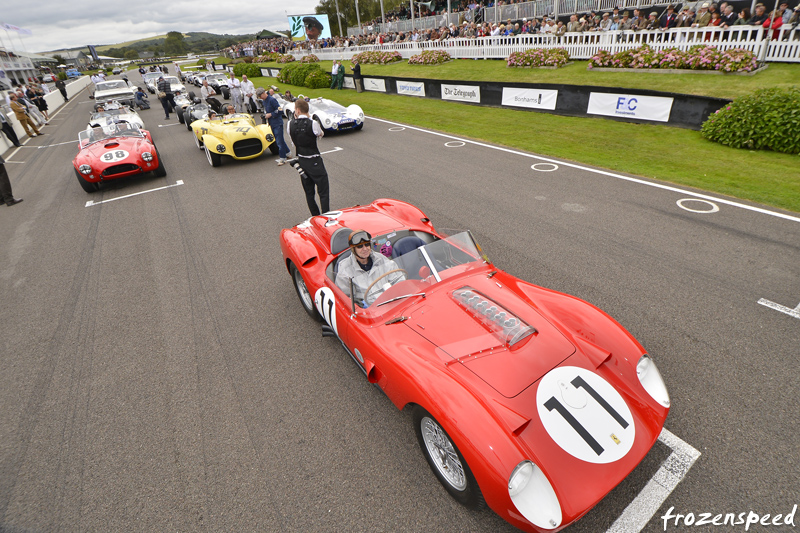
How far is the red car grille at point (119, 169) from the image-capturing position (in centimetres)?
977

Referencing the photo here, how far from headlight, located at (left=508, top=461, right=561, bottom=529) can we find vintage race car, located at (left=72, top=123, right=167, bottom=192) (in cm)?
1129

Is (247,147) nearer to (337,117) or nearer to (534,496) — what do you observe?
(337,117)

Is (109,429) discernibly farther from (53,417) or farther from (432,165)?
(432,165)

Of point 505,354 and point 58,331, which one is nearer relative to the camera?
point 505,354

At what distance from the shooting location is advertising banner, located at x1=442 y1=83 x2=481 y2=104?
16.8 metres

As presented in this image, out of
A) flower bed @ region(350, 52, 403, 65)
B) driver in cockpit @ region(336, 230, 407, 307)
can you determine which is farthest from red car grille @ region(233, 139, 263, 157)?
flower bed @ region(350, 52, 403, 65)

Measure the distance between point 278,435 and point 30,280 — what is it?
5809 mm

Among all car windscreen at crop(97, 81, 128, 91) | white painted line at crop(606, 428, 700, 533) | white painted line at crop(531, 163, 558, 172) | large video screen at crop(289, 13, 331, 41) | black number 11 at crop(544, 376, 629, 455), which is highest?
large video screen at crop(289, 13, 331, 41)

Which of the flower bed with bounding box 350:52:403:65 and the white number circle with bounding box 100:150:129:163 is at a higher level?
the flower bed with bounding box 350:52:403:65

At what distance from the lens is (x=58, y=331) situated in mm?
5094

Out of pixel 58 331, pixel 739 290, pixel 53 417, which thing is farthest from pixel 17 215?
pixel 739 290

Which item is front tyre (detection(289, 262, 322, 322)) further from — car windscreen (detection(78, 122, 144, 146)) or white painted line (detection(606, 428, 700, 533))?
car windscreen (detection(78, 122, 144, 146))

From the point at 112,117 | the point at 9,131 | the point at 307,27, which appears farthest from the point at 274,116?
the point at 307,27

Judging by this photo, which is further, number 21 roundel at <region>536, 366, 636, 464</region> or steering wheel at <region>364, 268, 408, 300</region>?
steering wheel at <region>364, 268, 408, 300</region>
